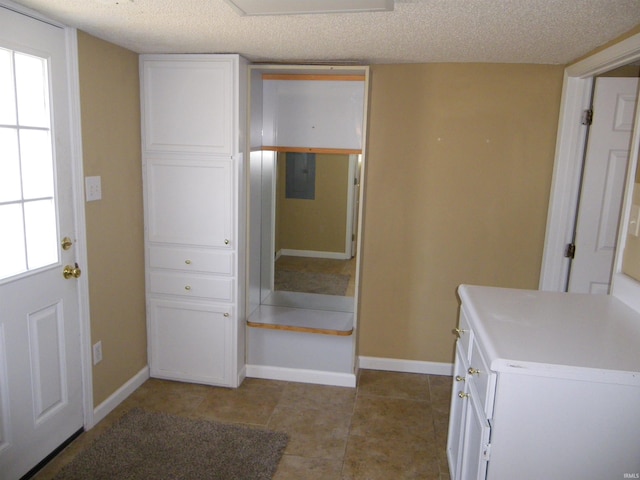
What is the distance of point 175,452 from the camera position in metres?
2.38

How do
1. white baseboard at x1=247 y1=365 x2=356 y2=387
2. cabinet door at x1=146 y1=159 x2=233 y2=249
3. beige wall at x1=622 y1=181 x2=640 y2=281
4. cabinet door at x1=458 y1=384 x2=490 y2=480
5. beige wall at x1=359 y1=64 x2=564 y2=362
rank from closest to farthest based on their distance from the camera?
cabinet door at x1=458 y1=384 x2=490 y2=480
beige wall at x1=622 y1=181 x2=640 y2=281
cabinet door at x1=146 y1=159 x2=233 y2=249
beige wall at x1=359 y1=64 x2=564 y2=362
white baseboard at x1=247 y1=365 x2=356 y2=387

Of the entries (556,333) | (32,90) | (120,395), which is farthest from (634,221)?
(120,395)

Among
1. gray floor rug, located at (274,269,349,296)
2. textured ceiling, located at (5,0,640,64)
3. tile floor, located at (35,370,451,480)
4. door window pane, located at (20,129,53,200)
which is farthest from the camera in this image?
gray floor rug, located at (274,269,349,296)

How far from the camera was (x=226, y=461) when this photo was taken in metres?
2.32

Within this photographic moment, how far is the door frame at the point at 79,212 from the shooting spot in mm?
2240

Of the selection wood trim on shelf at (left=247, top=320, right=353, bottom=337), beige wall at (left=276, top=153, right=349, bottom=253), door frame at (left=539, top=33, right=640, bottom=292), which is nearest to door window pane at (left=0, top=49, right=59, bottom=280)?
wood trim on shelf at (left=247, top=320, right=353, bottom=337)

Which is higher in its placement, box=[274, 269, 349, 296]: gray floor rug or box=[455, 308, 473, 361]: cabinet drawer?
box=[455, 308, 473, 361]: cabinet drawer

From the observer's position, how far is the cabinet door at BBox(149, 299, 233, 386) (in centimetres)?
299

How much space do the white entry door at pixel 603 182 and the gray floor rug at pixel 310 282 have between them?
1.45 metres

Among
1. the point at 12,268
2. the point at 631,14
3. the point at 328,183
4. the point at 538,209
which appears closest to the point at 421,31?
the point at 631,14

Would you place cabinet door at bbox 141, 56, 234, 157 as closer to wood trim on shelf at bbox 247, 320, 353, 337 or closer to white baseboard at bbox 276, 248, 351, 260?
white baseboard at bbox 276, 248, 351, 260

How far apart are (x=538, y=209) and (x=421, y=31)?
4.82 ft

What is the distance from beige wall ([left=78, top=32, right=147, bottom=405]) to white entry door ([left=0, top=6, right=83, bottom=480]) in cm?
15

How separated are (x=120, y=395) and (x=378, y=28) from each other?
2.44 metres
